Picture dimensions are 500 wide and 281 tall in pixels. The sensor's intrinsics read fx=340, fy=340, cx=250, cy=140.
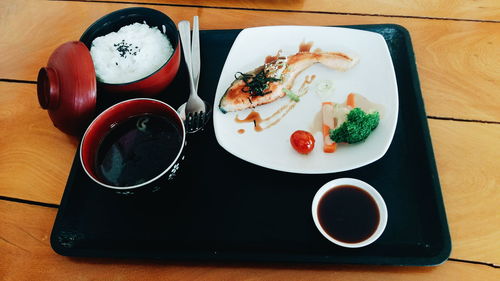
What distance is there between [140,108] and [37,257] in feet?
2.12

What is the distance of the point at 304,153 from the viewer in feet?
4.13

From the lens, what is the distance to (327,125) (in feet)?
4.34

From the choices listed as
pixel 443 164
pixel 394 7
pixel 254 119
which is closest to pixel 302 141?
pixel 254 119

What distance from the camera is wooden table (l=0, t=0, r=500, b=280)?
112cm

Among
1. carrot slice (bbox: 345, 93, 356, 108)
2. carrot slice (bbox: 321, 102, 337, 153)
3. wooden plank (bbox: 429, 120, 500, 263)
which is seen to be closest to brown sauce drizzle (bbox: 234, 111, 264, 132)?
→ carrot slice (bbox: 321, 102, 337, 153)

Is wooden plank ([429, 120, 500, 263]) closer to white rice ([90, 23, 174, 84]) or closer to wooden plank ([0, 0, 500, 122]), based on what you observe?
wooden plank ([0, 0, 500, 122])

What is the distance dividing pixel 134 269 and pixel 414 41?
60.7 inches

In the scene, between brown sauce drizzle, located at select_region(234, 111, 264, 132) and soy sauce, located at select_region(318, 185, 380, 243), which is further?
brown sauce drizzle, located at select_region(234, 111, 264, 132)

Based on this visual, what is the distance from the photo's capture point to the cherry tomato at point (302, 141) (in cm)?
124

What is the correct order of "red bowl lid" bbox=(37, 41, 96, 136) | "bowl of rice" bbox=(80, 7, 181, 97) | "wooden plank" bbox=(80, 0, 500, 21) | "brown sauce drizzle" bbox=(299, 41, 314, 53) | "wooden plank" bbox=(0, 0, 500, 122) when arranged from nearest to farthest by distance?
"red bowl lid" bbox=(37, 41, 96, 136), "bowl of rice" bbox=(80, 7, 181, 97), "wooden plank" bbox=(0, 0, 500, 122), "brown sauce drizzle" bbox=(299, 41, 314, 53), "wooden plank" bbox=(80, 0, 500, 21)

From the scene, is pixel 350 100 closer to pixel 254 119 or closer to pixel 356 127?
pixel 356 127

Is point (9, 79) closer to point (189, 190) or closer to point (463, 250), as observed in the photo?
point (189, 190)

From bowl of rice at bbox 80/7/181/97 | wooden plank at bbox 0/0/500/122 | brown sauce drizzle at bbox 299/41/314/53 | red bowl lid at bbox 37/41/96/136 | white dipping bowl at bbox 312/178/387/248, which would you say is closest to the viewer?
white dipping bowl at bbox 312/178/387/248

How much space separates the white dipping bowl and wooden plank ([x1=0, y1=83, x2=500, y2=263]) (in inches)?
10.5
